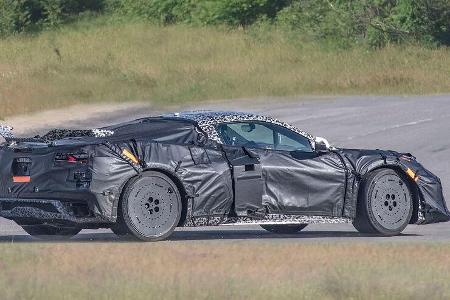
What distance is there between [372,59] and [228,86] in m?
6.30

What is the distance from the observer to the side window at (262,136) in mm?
16188

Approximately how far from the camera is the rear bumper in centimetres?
1505

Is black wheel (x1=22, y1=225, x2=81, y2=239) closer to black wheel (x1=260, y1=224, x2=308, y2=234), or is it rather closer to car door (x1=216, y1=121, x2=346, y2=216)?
car door (x1=216, y1=121, x2=346, y2=216)

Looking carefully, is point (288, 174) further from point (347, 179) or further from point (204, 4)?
point (204, 4)

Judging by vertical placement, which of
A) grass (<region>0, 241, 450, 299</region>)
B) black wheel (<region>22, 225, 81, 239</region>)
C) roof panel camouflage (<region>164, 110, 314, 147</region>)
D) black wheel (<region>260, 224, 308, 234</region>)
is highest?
roof panel camouflage (<region>164, 110, 314, 147</region>)

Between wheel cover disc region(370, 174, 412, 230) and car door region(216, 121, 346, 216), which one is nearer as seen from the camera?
car door region(216, 121, 346, 216)

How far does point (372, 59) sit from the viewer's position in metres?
43.3

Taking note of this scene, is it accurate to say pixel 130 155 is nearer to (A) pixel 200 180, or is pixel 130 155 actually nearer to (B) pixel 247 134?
(A) pixel 200 180

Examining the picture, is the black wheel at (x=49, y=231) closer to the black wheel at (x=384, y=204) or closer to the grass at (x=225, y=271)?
the grass at (x=225, y=271)

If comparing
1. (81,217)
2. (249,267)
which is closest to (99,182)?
(81,217)

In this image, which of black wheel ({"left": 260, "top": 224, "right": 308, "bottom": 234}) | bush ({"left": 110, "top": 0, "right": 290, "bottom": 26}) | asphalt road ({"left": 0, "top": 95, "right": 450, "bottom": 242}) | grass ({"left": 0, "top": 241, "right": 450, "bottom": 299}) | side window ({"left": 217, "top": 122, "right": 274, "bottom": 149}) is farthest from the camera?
bush ({"left": 110, "top": 0, "right": 290, "bottom": 26})

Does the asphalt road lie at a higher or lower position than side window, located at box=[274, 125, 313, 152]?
lower

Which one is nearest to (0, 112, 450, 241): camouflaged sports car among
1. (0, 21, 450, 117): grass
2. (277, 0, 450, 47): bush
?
(0, 21, 450, 117): grass

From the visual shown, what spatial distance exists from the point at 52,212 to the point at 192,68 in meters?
26.5
